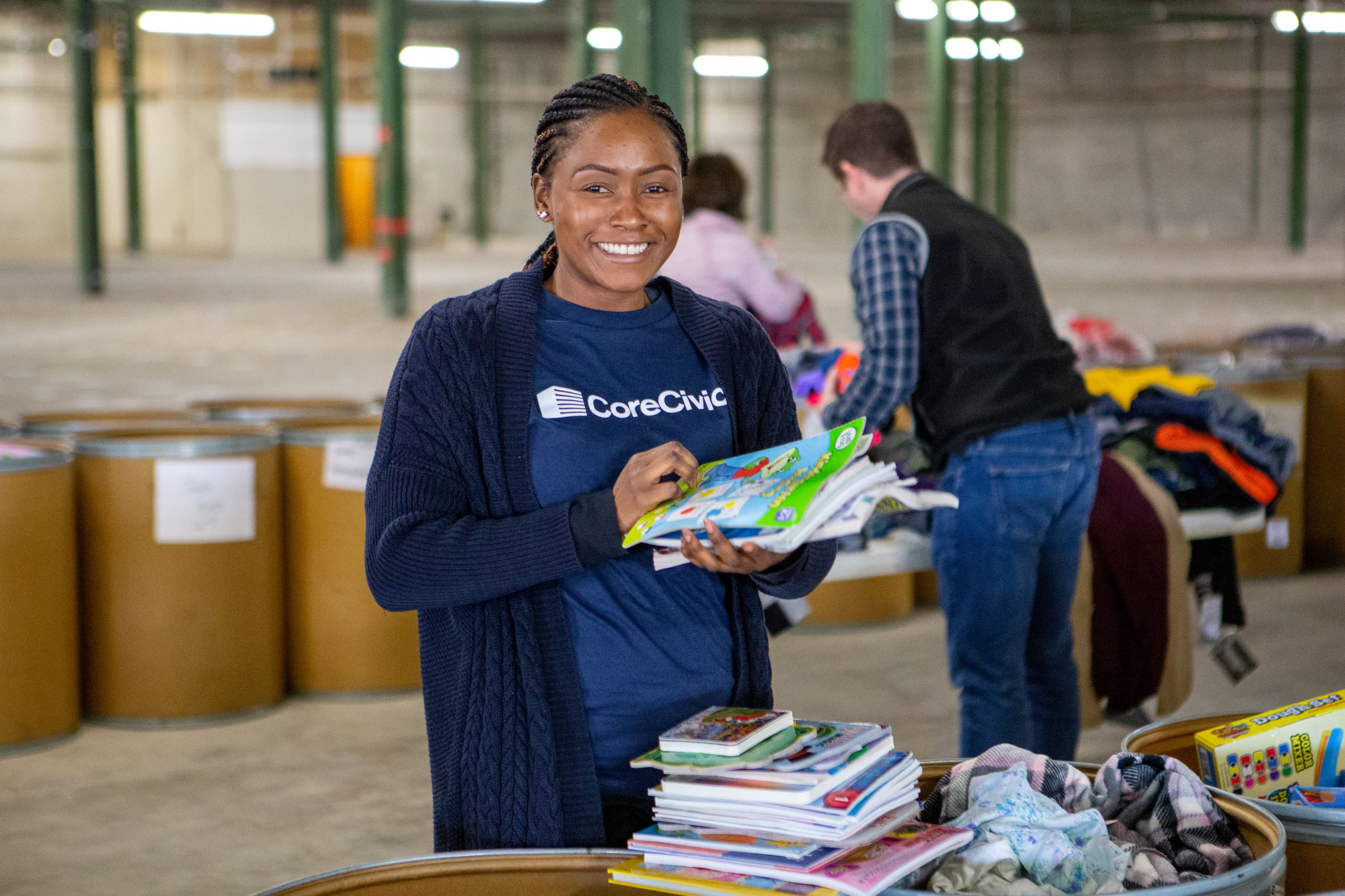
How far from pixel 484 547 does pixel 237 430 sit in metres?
3.20

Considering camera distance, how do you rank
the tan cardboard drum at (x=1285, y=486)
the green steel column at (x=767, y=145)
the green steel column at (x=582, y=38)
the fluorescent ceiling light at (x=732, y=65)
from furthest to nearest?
the green steel column at (x=767, y=145) → the fluorescent ceiling light at (x=732, y=65) → the green steel column at (x=582, y=38) → the tan cardboard drum at (x=1285, y=486)

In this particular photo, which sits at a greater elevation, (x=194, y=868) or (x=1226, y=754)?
(x=1226, y=754)

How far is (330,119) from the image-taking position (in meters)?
26.0

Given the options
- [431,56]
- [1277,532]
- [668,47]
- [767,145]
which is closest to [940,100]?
[668,47]

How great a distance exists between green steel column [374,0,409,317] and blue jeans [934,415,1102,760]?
42.8 ft

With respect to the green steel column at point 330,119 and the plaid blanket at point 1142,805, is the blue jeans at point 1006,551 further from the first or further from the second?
the green steel column at point 330,119

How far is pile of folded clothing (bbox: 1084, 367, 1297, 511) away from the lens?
4.38 meters

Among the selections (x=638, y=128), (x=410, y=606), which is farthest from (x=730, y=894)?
(x=638, y=128)

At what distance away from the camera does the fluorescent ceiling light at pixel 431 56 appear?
105 feet

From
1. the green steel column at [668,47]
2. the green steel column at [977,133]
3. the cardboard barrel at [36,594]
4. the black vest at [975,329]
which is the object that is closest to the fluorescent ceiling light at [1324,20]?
the green steel column at [977,133]

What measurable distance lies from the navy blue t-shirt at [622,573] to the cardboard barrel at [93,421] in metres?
3.44

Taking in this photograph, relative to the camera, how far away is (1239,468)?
4371 mm

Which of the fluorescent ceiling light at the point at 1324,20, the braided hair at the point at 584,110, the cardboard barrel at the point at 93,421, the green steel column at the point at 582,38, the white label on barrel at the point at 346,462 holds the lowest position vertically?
the white label on barrel at the point at 346,462

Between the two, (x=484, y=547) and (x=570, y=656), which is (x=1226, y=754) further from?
(x=484, y=547)
